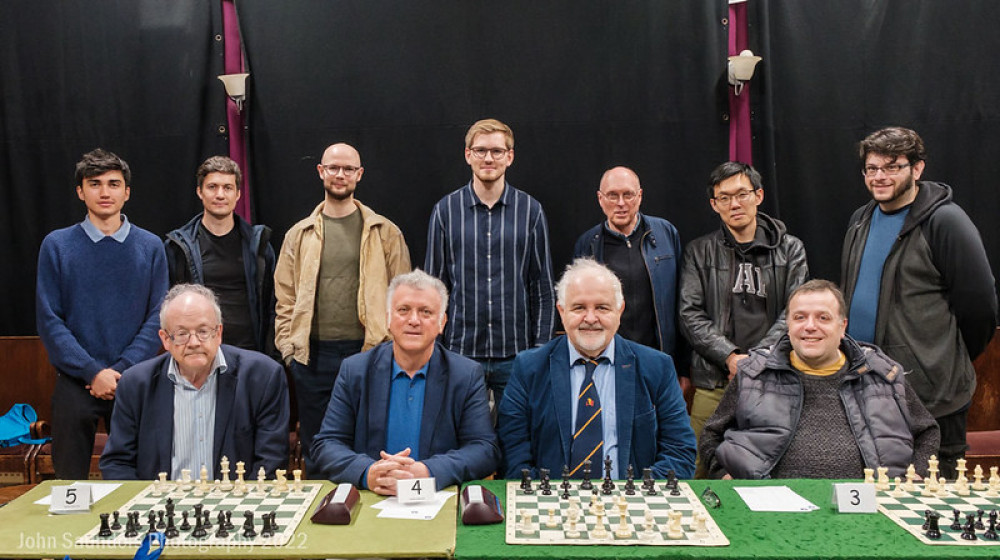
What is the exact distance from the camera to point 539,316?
13.2 ft

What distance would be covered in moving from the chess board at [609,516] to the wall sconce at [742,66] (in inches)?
115

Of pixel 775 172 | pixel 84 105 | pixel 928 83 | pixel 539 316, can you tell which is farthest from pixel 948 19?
pixel 84 105

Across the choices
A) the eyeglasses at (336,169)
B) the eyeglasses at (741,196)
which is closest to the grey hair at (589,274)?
the eyeglasses at (741,196)

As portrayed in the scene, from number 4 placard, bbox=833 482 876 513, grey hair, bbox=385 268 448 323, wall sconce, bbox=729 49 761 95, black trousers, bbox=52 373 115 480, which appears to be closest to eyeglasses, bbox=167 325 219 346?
grey hair, bbox=385 268 448 323

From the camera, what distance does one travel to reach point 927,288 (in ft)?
11.8

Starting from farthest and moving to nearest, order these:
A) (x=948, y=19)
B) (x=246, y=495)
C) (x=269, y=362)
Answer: (x=948, y=19)
(x=269, y=362)
(x=246, y=495)

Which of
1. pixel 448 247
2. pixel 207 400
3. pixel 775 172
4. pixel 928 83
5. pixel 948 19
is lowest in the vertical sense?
pixel 207 400

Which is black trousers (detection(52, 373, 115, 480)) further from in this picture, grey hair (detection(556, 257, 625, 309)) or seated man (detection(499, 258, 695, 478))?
grey hair (detection(556, 257, 625, 309))

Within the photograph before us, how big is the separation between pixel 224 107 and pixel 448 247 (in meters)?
1.86

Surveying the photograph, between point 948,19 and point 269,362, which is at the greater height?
point 948,19

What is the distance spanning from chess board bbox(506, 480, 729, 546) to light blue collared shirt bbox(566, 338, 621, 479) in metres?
Answer: 0.38

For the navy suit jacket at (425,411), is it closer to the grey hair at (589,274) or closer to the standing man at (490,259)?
the grey hair at (589,274)

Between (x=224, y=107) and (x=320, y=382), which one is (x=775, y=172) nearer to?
(x=320, y=382)

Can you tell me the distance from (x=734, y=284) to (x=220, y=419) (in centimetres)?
240
